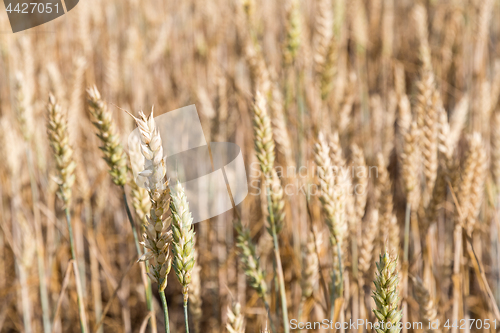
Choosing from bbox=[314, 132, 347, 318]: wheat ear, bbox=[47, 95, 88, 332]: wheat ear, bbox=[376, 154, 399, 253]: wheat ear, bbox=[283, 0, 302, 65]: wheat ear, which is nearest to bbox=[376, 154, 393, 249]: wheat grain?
bbox=[376, 154, 399, 253]: wheat ear

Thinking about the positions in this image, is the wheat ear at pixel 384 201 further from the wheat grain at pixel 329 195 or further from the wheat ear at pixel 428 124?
the wheat grain at pixel 329 195

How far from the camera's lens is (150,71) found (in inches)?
96.7

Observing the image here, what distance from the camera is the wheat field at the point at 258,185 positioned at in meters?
0.81

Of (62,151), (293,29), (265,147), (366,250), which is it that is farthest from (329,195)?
(293,29)

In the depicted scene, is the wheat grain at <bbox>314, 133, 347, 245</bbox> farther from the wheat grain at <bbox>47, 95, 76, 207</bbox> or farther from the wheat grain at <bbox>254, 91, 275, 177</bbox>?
the wheat grain at <bbox>47, 95, 76, 207</bbox>

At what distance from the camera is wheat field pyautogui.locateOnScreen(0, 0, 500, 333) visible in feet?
2.64

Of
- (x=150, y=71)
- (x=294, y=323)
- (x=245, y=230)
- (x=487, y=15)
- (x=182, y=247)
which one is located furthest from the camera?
(x=150, y=71)

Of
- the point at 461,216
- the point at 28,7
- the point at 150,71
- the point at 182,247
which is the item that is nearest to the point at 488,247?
the point at 461,216

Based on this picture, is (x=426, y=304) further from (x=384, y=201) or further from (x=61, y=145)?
(x=61, y=145)

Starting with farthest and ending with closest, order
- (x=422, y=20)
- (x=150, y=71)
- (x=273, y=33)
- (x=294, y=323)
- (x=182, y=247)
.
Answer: (x=273, y=33)
(x=150, y=71)
(x=422, y=20)
(x=294, y=323)
(x=182, y=247)

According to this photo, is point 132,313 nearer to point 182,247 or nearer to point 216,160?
point 216,160

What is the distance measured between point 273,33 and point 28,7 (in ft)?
4.93

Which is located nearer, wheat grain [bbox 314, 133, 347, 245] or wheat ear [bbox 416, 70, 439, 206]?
wheat grain [bbox 314, 133, 347, 245]

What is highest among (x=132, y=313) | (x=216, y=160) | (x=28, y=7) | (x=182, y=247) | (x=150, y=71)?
(x=28, y=7)
